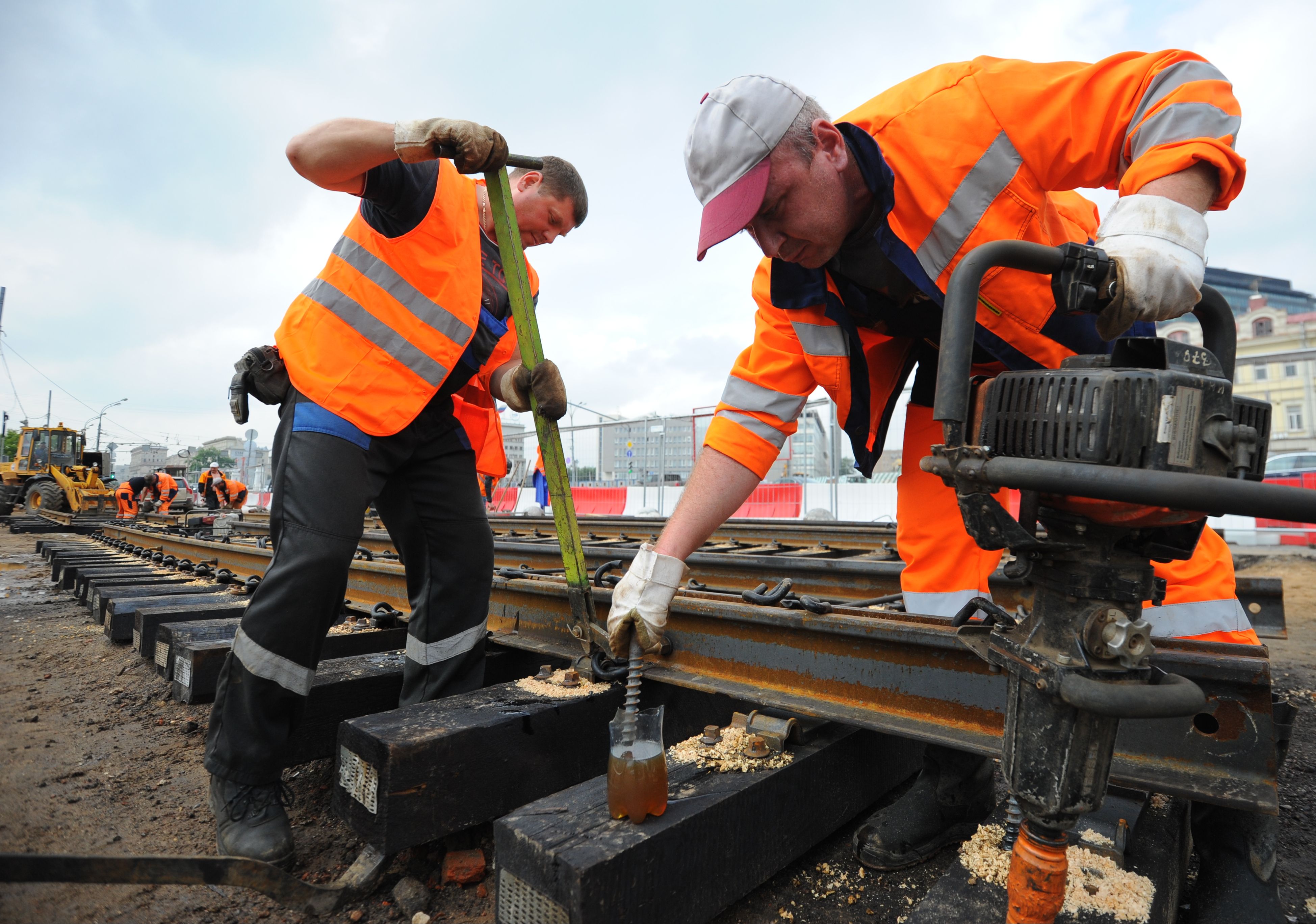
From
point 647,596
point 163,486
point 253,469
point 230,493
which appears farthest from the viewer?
point 253,469

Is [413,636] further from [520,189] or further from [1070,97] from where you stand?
[1070,97]

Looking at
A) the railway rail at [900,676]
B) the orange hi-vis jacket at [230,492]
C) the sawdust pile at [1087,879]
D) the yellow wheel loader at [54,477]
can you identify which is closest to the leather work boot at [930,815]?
the railway rail at [900,676]

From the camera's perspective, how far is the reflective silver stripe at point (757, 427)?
2.22 metres

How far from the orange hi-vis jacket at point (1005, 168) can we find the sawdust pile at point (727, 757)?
812 millimetres

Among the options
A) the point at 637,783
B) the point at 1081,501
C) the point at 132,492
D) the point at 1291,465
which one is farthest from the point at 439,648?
the point at 132,492

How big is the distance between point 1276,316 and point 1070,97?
80989 millimetres

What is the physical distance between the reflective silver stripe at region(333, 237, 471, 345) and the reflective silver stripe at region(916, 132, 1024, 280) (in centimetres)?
152

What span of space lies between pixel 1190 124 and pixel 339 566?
238 centimetres

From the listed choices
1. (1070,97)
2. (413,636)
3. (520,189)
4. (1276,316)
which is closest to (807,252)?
(1070,97)

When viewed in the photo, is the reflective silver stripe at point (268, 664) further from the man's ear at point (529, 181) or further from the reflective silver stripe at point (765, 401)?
the man's ear at point (529, 181)

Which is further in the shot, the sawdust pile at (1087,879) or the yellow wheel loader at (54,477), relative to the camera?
the yellow wheel loader at (54,477)

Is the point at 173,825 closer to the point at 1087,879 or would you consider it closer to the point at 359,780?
the point at 359,780

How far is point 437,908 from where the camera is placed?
5.73 ft

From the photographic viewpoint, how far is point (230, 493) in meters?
17.3
